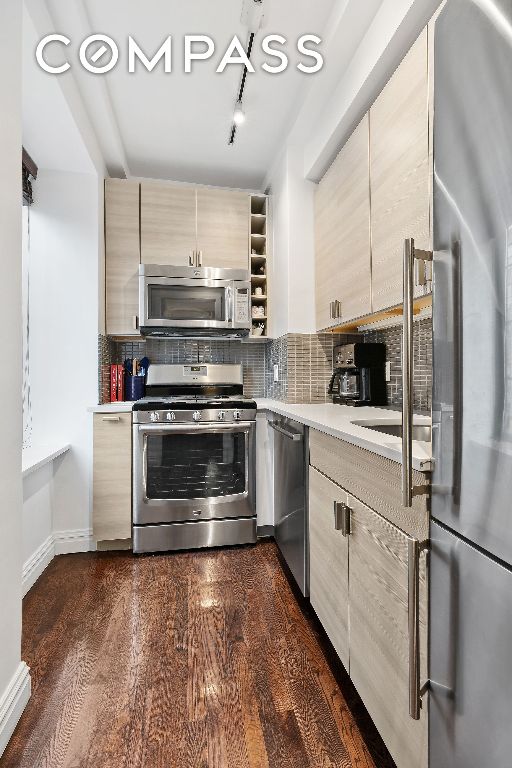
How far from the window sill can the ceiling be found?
1946mm

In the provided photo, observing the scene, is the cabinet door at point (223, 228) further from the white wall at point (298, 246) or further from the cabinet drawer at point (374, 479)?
the cabinet drawer at point (374, 479)

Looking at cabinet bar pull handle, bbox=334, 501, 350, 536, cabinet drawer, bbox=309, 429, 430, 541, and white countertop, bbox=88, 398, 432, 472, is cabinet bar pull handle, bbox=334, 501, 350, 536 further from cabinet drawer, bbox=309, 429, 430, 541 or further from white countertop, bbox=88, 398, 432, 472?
white countertop, bbox=88, 398, 432, 472

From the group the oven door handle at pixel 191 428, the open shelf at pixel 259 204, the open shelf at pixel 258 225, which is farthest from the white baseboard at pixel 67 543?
the open shelf at pixel 259 204

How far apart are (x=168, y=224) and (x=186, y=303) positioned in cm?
62

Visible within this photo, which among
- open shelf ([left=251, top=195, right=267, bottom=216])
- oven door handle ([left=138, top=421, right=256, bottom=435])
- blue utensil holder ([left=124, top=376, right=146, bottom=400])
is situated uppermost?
open shelf ([left=251, top=195, right=267, bottom=216])

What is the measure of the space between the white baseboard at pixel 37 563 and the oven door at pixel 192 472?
52cm

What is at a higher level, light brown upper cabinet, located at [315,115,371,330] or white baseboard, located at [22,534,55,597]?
light brown upper cabinet, located at [315,115,371,330]

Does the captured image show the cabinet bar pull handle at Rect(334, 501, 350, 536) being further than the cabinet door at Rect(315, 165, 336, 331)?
No

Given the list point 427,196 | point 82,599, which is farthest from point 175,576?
point 427,196

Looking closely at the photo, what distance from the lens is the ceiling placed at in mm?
1765

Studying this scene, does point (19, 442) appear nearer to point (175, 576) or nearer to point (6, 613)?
point (6, 613)

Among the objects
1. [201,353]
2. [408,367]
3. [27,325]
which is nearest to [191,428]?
[201,353]

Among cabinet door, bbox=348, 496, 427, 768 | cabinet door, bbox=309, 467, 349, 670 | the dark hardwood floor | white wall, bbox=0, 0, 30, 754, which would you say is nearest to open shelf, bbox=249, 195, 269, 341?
cabinet door, bbox=309, 467, 349, 670

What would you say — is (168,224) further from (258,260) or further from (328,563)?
(328,563)
